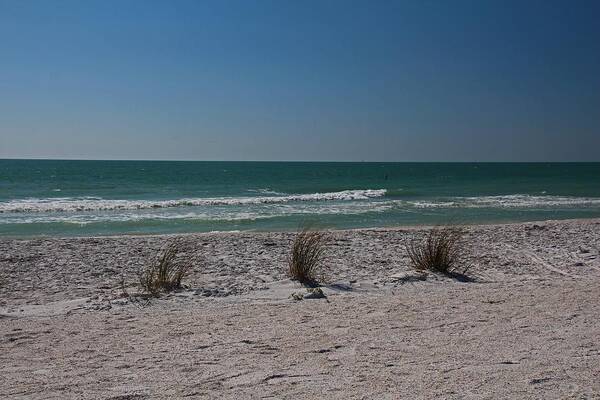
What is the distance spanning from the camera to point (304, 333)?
4742mm

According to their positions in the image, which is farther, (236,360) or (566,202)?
(566,202)

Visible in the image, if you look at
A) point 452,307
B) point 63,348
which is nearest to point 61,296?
point 63,348

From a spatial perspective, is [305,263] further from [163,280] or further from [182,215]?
[182,215]

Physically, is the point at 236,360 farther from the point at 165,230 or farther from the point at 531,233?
the point at 165,230

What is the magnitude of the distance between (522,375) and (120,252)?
→ 26.6 ft

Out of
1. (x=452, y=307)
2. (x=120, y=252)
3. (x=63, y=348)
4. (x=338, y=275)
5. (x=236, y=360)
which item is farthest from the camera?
(x=120, y=252)

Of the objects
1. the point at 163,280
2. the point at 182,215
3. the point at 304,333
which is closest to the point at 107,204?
the point at 182,215

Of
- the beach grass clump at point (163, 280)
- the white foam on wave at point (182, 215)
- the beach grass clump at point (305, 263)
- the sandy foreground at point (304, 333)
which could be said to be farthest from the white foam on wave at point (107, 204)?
the beach grass clump at point (305, 263)

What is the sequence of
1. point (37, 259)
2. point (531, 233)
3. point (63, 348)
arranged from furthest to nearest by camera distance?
point (531, 233)
point (37, 259)
point (63, 348)

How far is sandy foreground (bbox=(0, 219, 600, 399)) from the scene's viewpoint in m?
3.53

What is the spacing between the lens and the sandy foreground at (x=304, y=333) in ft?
11.6

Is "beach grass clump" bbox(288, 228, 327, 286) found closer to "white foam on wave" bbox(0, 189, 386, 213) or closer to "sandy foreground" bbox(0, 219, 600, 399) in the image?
"sandy foreground" bbox(0, 219, 600, 399)

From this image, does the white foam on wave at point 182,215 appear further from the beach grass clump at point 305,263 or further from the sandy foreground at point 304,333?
the beach grass clump at point 305,263

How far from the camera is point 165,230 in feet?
53.1
